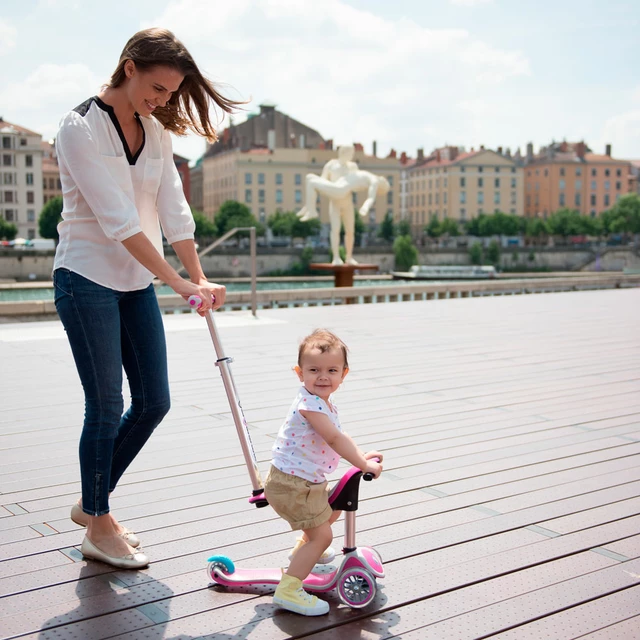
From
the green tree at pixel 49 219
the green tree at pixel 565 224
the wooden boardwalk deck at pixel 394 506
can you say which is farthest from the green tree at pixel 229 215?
the wooden boardwalk deck at pixel 394 506

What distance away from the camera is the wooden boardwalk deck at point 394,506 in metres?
2.20

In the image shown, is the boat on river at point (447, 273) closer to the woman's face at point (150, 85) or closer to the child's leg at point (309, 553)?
the woman's face at point (150, 85)

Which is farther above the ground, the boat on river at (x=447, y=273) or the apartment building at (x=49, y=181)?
the apartment building at (x=49, y=181)

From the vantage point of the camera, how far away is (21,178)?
3393 inches

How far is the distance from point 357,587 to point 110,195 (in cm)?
119

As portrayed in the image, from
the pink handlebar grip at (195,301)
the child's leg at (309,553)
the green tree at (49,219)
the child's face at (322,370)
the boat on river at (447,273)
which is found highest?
the green tree at (49,219)

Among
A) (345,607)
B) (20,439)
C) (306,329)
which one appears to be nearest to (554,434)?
(345,607)

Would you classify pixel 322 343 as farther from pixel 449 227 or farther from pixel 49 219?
pixel 449 227

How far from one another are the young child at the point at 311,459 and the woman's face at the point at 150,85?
758 mm

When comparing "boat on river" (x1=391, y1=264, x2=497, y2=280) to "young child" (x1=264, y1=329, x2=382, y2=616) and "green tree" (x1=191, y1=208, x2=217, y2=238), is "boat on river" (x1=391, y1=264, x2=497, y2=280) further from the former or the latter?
"young child" (x1=264, y1=329, x2=382, y2=616)

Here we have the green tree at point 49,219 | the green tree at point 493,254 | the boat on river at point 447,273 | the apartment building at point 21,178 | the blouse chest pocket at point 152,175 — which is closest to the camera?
the blouse chest pocket at point 152,175

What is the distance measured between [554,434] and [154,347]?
7.56 ft

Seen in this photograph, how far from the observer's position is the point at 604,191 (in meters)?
106

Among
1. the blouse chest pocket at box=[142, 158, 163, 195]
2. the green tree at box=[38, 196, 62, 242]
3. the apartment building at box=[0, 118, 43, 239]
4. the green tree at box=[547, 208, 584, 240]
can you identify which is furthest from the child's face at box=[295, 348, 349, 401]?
the green tree at box=[547, 208, 584, 240]
